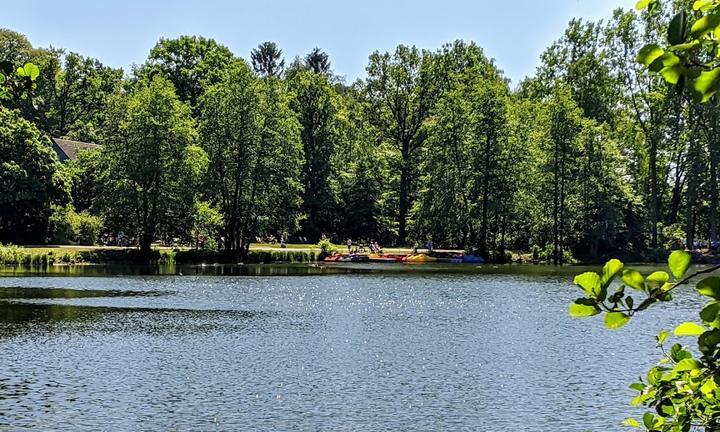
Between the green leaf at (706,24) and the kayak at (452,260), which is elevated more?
the green leaf at (706,24)

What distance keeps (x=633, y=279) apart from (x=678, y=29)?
2.73 ft

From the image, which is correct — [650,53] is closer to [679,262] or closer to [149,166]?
[679,262]

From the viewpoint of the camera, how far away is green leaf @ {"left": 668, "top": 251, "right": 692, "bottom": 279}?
249cm

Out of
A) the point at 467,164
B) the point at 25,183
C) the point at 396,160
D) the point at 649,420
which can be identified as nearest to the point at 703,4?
the point at 649,420

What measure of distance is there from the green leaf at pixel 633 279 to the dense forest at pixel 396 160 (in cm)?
5541

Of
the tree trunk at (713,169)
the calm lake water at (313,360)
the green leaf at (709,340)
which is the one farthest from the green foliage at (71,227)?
the green leaf at (709,340)

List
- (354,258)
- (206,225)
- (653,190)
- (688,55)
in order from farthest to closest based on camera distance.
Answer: (653,190)
(354,258)
(206,225)
(688,55)

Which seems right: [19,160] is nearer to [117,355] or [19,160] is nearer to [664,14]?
[117,355]

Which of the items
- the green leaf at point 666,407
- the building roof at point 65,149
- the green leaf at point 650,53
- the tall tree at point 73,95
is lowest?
the green leaf at point 666,407

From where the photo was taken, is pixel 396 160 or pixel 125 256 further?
pixel 396 160

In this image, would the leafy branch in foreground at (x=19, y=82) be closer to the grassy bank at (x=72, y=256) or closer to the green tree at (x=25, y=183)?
the grassy bank at (x=72, y=256)

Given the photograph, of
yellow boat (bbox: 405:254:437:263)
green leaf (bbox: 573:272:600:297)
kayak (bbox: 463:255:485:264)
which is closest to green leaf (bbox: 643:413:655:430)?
green leaf (bbox: 573:272:600:297)

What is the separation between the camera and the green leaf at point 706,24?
2.20 m

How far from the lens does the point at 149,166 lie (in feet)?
192
